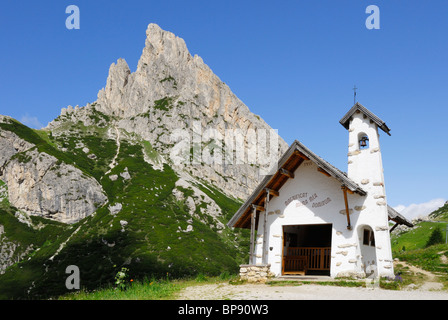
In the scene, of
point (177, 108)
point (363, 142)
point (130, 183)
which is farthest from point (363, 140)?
point (177, 108)

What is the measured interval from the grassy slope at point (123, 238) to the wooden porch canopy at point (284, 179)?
205ft

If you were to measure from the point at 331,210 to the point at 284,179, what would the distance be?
3346mm

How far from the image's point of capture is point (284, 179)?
2380cm

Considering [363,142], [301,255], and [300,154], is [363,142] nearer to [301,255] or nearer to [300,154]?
[300,154]

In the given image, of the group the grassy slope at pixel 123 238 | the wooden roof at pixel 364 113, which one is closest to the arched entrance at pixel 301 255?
the wooden roof at pixel 364 113

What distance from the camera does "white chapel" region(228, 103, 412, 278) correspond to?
68.2 ft

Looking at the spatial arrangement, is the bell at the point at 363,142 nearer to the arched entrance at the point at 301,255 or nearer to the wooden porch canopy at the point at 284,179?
the wooden porch canopy at the point at 284,179

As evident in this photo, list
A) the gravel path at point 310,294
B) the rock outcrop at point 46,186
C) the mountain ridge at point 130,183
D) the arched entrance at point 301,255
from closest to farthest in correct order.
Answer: the gravel path at point 310,294 → the arched entrance at point 301,255 → the mountain ridge at point 130,183 → the rock outcrop at point 46,186

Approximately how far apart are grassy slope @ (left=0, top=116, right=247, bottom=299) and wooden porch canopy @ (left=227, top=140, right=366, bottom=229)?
62.4 metres

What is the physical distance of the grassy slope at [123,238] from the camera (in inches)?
3403

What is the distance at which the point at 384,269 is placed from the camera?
20.1 meters

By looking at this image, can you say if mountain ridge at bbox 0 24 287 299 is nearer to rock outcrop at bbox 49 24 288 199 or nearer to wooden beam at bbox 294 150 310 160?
rock outcrop at bbox 49 24 288 199

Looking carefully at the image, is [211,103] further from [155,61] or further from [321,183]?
[321,183]

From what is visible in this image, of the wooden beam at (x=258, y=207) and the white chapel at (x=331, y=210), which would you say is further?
the wooden beam at (x=258, y=207)
